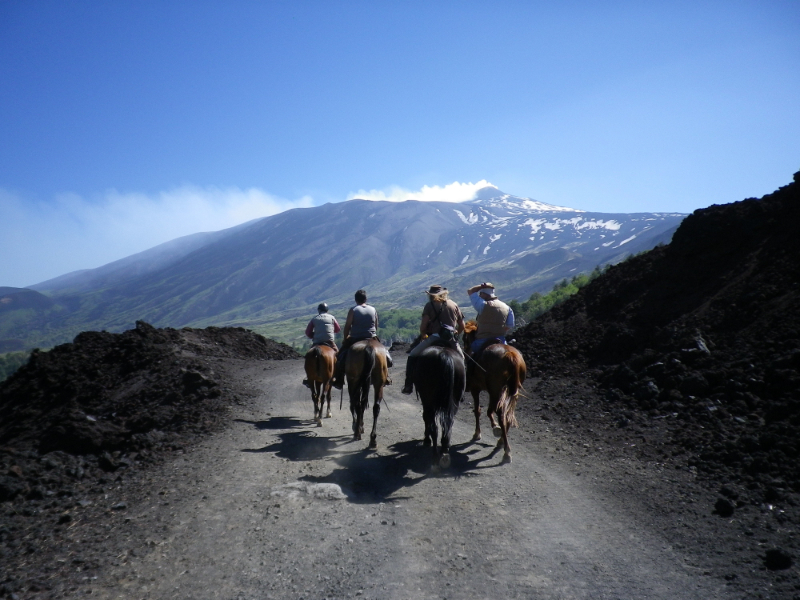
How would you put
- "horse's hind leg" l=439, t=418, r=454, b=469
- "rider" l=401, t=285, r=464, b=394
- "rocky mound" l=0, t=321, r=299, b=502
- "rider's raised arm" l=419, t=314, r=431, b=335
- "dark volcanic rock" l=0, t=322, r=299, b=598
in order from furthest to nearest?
"rider's raised arm" l=419, t=314, r=431, b=335 < "rider" l=401, t=285, r=464, b=394 < "rocky mound" l=0, t=321, r=299, b=502 < "horse's hind leg" l=439, t=418, r=454, b=469 < "dark volcanic rock" l=0, t=322, r=299, b=598

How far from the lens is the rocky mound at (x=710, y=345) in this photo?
304 inches

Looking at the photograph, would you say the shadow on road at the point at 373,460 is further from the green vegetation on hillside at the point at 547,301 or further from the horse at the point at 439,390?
the green vegetation on hillside at the point at 547,301

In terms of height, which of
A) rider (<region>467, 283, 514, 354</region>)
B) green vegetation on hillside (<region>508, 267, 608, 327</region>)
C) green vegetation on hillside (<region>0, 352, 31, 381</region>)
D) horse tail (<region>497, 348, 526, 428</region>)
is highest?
rider (<region>467, 283, 514, 354</region>)

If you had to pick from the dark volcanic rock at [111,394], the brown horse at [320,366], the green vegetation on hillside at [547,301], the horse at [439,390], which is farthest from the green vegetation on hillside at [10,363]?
the horse at [439,390]

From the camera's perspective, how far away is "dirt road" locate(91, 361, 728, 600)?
4.99 metres

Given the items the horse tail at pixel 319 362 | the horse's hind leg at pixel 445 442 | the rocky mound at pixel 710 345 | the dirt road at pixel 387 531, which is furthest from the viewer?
the horse tail at pixel 319 362

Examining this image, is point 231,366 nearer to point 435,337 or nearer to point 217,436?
point 217,436

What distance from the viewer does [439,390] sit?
834 centimetres

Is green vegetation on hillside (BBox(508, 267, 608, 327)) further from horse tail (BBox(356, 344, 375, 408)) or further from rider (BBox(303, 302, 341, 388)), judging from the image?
horse tail (BBox(356, 344, 375, 408))

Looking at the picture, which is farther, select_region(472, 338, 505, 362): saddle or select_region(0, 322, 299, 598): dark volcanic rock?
select_region(472, 338, 505, 362): saddle

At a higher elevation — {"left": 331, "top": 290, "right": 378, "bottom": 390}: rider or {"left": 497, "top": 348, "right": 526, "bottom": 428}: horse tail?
{"left": 331, "top": 290, "right": 378, "bottom": 390}: rider

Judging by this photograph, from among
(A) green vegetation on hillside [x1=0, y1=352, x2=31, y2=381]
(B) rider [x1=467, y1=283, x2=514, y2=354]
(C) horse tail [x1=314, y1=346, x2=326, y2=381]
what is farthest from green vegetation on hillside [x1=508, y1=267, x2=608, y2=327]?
(A) green vegetation on hillside [x1=0, y1=352, x2=31, y2=381]

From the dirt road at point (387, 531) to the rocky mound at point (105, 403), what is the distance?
136 cm

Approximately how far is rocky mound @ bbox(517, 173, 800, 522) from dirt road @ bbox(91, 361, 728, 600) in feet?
6.13
